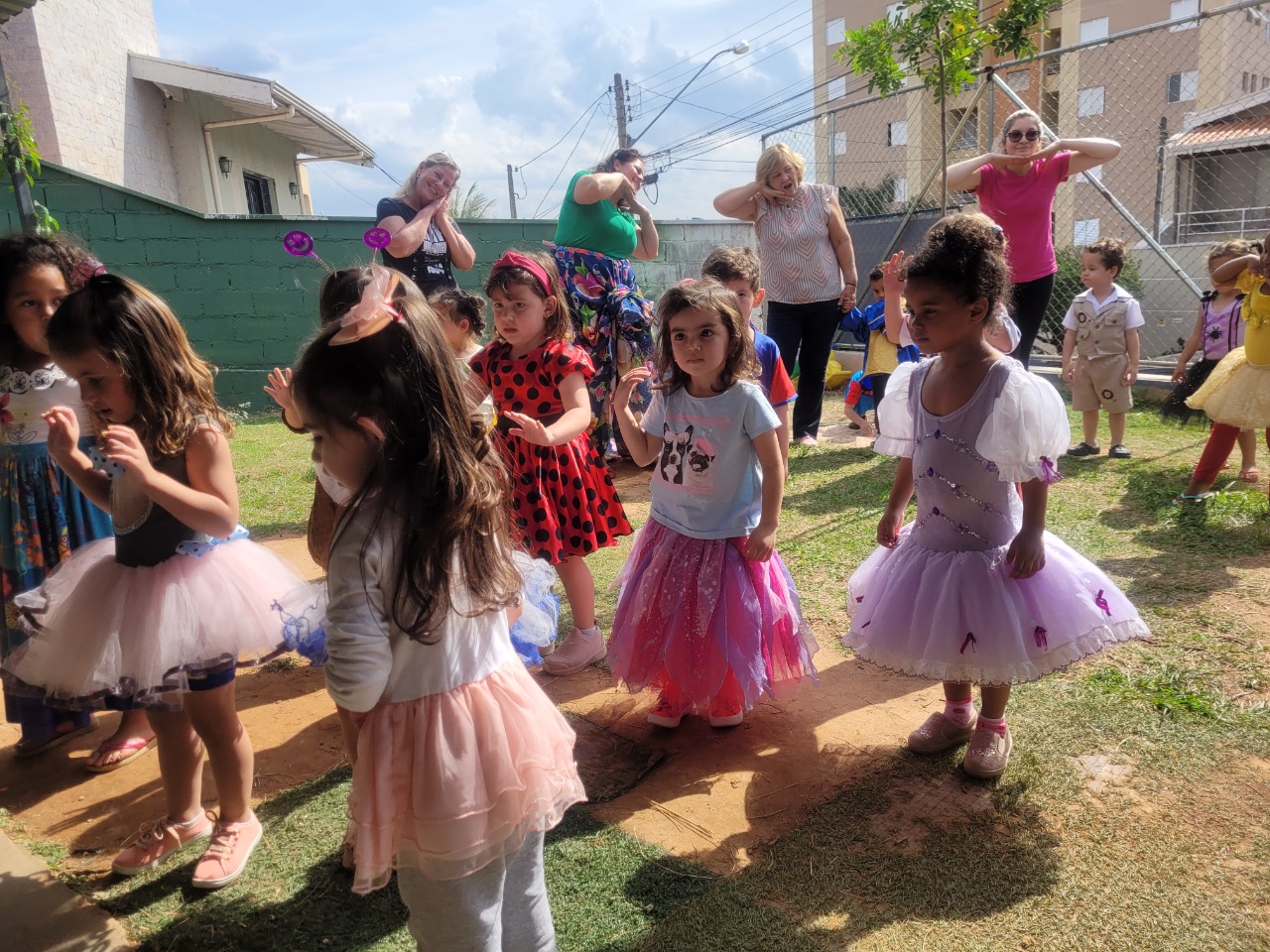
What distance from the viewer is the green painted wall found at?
30.6ft

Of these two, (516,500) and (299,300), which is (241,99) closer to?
(299,300)

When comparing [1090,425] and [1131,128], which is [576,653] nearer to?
[1090,425]

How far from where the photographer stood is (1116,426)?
6.05 metres

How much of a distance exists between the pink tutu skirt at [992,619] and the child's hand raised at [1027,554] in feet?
0.18

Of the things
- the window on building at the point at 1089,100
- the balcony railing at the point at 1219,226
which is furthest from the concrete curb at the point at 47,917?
the window on building at the point at 1089,100

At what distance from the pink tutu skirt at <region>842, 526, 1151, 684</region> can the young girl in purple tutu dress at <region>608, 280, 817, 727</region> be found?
0.36 m

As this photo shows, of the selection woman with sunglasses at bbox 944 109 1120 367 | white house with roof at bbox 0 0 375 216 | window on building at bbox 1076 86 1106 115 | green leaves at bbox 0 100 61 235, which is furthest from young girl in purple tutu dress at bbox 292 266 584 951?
window on building at bbox 1076 86 1106 115

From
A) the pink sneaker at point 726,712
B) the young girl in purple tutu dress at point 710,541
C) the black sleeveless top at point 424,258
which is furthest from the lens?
the black sleeveless top at point 424,258

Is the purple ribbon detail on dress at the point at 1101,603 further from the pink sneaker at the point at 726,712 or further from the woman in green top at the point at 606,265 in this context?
the woman in green top at the point at 606,265

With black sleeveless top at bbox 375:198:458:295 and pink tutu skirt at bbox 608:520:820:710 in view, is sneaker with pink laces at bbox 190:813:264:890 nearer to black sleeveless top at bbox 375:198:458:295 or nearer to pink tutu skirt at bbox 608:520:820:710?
pink tutu skirt at bbox 608:520:820:710

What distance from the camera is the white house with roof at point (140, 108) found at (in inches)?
416

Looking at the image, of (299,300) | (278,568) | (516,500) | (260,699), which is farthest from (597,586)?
(299,300)

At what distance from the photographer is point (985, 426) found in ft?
7.86

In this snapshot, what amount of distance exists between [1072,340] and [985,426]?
4.66m
